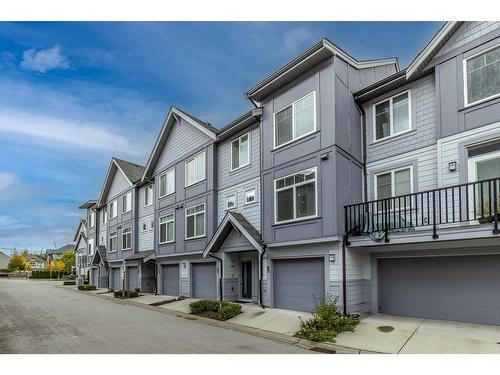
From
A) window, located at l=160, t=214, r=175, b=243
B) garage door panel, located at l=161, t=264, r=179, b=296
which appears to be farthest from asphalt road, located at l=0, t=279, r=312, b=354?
window, located at l=160, t=214, r=175, b=243

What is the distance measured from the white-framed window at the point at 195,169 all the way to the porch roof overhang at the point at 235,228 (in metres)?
3.99

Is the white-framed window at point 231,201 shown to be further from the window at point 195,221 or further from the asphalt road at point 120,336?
the asphalt road at point 120,336

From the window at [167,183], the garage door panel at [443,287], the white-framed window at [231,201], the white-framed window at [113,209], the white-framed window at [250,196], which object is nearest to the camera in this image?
the garage door panel at [443,287]

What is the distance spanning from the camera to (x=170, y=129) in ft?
76.7

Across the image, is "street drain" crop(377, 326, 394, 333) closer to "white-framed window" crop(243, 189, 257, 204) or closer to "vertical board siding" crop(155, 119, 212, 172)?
"white-framed window" crop(243, 189, 257, 204)

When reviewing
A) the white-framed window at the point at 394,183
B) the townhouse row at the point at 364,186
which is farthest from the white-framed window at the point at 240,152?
the white-framed window at the point at 394,183

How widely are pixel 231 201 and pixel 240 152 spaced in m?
2.21

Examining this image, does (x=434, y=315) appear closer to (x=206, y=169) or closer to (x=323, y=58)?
(x=323, y=58)

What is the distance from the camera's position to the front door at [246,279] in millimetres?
17391

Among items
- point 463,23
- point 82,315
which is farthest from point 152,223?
point 463,23

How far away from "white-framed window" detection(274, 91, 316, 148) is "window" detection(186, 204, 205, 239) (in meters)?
6.36

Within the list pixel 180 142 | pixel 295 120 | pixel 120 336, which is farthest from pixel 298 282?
pixel 180 142

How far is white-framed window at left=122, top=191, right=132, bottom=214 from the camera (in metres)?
Result: 28.9

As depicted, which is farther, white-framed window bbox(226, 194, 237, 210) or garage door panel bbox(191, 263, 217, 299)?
garage door panel bbox(191, 263, 217, 299)
